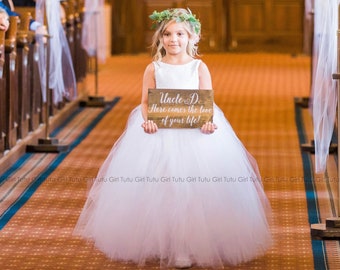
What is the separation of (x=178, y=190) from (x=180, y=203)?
0.07 m

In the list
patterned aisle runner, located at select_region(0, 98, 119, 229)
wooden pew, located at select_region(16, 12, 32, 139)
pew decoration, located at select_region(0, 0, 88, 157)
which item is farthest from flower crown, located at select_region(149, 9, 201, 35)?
wooden pew, located at select_region(16, 12, 32, 139)

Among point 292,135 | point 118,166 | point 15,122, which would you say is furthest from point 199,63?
point 292,135

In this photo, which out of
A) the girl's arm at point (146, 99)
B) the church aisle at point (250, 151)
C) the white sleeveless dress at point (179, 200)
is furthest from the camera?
the church aisle at point (250, 151)

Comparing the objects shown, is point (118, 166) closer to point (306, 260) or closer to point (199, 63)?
point (199, 63)

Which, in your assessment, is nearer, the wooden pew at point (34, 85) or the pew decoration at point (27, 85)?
the pew decoration at point (27, 85)

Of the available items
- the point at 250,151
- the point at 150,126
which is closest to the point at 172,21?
the point at 150,126

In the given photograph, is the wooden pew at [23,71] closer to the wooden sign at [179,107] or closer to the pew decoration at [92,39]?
the pew decoration at [92,39]

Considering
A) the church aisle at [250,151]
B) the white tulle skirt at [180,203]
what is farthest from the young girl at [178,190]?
the church aisle at [250,151]

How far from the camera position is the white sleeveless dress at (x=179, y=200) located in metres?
5.46

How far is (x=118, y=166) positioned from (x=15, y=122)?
379cm

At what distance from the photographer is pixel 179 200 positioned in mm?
5465

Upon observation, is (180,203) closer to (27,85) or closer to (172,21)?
(172,21)

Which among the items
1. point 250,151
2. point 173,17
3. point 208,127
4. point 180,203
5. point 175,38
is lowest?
point 250,151

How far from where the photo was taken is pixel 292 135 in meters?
11.0
